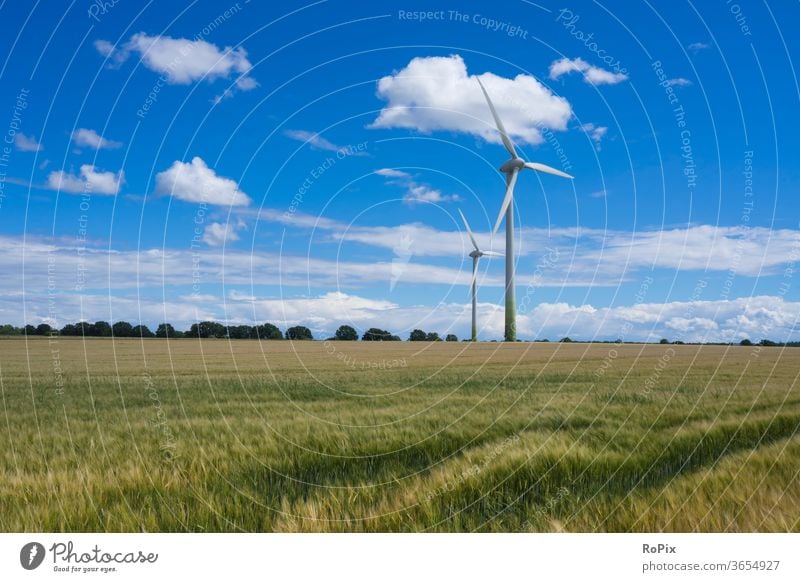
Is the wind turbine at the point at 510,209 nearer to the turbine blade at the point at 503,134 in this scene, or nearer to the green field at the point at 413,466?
the turbine blade at the point at 503,134

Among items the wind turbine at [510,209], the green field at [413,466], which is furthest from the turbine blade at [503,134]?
the green field at [413,466]

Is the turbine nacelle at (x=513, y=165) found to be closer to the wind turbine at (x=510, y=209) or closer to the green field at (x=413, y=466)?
the wind turbine at (x=510, y=209)

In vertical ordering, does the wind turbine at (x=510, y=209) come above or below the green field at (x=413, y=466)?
above

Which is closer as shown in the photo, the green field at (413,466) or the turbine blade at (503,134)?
the green field at (413,466)

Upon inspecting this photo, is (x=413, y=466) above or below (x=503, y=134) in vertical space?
below

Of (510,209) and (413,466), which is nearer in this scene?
(413,466)

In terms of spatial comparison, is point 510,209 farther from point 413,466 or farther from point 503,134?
point 413,466

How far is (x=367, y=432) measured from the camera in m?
9.98

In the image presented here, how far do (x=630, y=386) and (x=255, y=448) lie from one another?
13639 mm

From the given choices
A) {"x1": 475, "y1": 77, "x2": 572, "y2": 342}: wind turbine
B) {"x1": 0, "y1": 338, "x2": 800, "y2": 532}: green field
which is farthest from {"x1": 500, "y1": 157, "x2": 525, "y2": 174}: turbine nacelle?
{"x1": 0, "y1": 338, "x2": 800, "y2": 532}: green field

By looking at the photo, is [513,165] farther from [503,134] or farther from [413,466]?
[413,466]

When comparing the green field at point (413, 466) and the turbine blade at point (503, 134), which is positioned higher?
the turbine blade at point (503, 134)

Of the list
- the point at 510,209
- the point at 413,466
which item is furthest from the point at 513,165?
the point at 413,466
